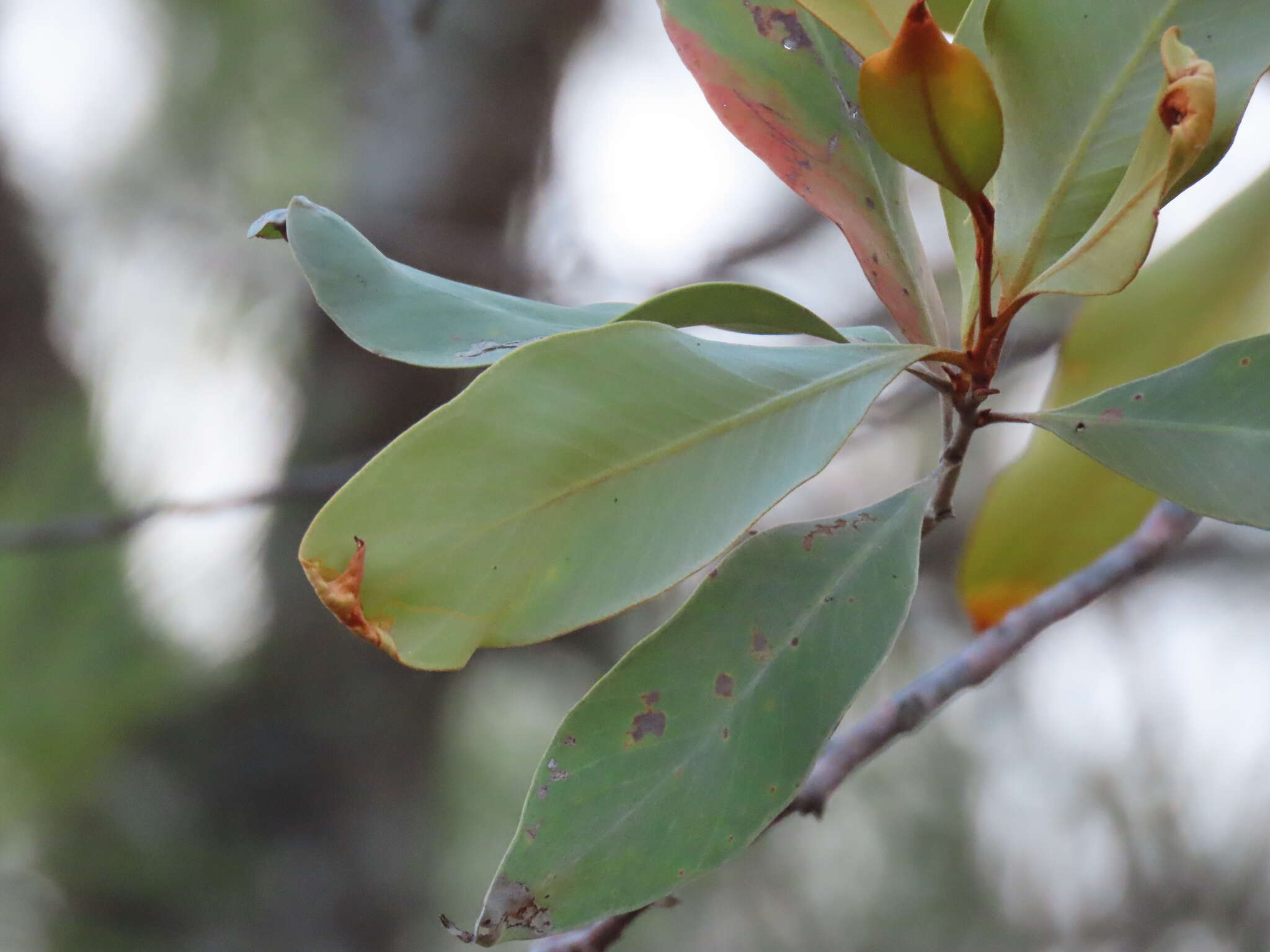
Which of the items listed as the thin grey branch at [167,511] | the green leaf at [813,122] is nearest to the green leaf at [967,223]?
the green leaf at [813,122]

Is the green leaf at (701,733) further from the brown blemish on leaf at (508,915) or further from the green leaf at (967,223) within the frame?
the green leaf at (967,223)

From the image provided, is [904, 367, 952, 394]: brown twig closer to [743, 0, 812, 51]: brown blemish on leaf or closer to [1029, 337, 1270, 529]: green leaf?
[1029, 337, 1270, 529]: green leaf

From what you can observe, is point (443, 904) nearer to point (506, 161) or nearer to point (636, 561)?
point (506, 161)

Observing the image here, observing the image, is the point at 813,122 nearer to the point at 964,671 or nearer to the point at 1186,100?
the point at 1186,100

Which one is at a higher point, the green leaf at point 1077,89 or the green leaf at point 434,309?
the green leaf at point 1077,89

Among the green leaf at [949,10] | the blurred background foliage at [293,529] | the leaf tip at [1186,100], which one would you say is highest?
the green leaf at [949,10]


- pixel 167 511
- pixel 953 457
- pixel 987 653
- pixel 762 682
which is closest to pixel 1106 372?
pixel 987 653

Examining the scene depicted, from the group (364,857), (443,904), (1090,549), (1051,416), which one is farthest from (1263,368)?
(443,904)
